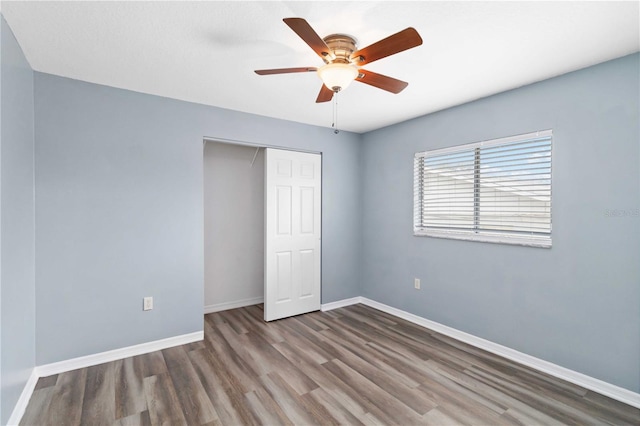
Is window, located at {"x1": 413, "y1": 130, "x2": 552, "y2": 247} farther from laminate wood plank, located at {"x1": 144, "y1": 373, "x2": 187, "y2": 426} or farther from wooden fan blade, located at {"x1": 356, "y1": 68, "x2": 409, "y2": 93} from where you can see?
laminate wood plank, located at {"x1": 144, "y1": 373, "x2": 187, "y2": 426}

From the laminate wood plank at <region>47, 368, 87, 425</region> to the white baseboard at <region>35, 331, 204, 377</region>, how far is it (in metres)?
0.06

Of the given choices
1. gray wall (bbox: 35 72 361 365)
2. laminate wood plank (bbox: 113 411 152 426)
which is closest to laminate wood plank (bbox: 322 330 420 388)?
gray wall (bbox: 35 72 361 365)

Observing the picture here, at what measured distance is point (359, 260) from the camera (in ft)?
14.7

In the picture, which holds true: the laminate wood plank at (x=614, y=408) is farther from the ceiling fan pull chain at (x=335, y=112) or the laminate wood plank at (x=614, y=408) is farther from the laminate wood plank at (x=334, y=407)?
the ceiling fan pull chain at (x=335, y=112)

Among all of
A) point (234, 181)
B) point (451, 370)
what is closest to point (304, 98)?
point (234, 181)

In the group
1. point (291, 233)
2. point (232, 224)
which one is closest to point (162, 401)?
point (291, 233)

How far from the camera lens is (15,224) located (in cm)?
201

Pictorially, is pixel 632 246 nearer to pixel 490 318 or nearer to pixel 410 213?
pixel 490 318

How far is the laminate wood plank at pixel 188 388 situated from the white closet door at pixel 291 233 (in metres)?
1.12

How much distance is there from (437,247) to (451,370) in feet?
4.25

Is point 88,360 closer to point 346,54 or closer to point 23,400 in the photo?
point 23,400

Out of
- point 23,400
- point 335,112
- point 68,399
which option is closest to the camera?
point 23,400

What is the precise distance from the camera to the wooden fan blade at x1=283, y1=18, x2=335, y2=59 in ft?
4.52

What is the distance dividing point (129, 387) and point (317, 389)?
143 centimetres
